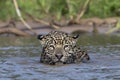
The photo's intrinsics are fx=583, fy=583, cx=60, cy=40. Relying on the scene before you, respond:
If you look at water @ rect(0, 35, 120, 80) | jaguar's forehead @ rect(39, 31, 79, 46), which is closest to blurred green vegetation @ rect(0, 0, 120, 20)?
water @ rect(0, 35, 120, 80)

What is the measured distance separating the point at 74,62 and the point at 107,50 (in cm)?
245

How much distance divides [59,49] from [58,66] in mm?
396

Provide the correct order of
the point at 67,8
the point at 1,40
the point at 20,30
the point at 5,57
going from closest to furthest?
the point at 5,57, the point at 1,40, the point at 20,30, the point at 67,8

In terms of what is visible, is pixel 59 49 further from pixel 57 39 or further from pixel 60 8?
pixel 60 8

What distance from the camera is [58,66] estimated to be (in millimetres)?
11234

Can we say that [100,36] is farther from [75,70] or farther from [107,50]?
[75,70]

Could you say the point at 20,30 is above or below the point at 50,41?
above

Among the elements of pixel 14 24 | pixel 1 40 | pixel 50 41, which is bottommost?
pixel 50 41

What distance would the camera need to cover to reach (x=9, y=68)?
11211 mm

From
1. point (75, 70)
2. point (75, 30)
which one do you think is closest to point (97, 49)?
point (75, 70)

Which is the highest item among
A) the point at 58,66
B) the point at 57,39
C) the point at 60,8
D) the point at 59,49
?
the point at 60,8

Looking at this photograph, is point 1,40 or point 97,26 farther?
point 97,26

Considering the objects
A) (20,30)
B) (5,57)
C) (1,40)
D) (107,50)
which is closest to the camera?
(5,57)

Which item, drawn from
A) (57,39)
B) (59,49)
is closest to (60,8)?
(57,39)
